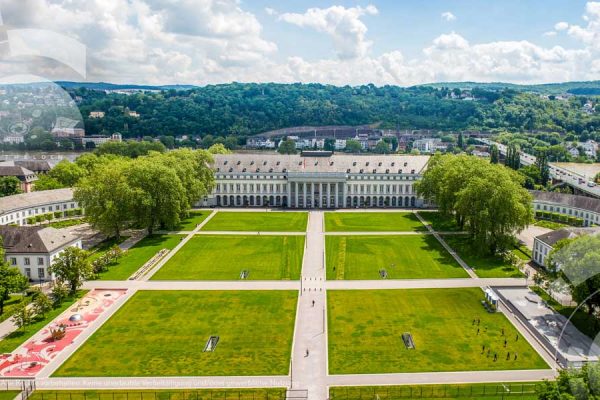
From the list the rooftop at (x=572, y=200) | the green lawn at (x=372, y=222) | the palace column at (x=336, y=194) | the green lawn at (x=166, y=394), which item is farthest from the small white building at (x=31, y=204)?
the rooftop at (x=572, y=200)

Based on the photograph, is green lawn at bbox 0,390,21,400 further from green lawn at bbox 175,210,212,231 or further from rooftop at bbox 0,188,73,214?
rooftop at bbox 0,188,73,214

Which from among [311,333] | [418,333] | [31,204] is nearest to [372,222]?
[418,333]

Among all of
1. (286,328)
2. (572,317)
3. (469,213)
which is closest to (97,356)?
(286,328)

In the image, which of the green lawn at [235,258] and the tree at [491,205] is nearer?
the green lawn at [235,258]

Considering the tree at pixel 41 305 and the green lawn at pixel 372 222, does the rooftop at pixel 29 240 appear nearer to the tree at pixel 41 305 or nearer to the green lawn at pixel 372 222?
the tree at pixel 41 305

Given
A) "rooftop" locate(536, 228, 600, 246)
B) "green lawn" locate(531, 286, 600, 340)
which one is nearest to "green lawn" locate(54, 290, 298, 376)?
"green lawn" locate(531, 286, 600, 340)

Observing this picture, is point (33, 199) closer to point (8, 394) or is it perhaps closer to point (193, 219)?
point (193, 219)

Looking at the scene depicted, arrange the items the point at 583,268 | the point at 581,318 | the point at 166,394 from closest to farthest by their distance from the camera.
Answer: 1. the point at 166,394
2. the point at 583,268
3. the point at 581,318
